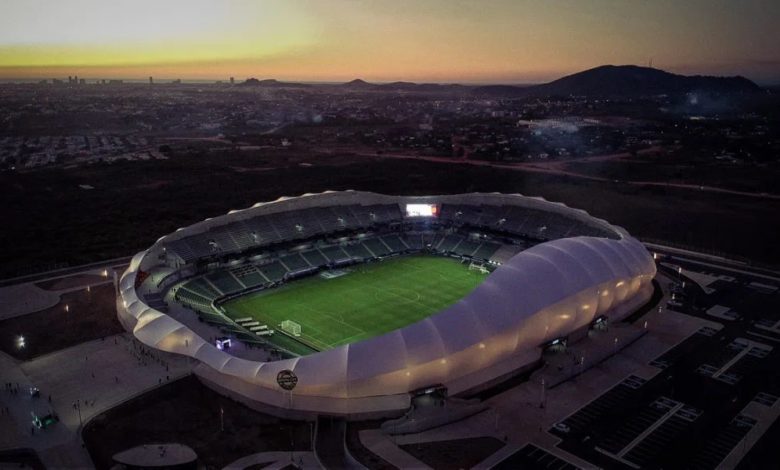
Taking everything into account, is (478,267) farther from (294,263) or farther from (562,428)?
(562,428)

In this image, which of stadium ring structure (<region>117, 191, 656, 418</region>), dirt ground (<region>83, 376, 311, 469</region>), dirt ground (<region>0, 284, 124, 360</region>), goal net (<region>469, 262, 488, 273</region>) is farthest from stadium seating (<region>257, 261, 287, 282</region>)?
dirt ground (<region>83, 376, 311, 469</region>)

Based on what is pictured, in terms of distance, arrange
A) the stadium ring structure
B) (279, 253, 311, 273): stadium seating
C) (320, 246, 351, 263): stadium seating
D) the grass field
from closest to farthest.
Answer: the stadium ring structure < the grass field < (279, 253, 311, 273): stadium seating < (320, 246, 351, 263): stadium seating

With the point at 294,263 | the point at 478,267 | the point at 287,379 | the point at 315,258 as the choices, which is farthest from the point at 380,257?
the point at 287,379

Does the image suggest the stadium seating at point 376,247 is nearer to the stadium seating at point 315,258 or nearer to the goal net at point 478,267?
the stadium seating at point 315,258

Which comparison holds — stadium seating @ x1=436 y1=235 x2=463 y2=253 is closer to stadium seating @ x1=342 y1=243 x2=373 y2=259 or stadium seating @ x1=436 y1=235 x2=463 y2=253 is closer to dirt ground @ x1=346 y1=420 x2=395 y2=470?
stadium seating @ x1=342 y1=243 x2=373 y2=259

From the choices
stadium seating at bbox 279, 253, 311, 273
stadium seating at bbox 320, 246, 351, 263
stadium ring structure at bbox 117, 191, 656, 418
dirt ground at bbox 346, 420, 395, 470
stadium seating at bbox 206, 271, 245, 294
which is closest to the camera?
dirt ground at bbox 346, 420, 395, 470

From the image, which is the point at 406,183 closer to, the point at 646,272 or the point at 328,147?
the point at 328,147

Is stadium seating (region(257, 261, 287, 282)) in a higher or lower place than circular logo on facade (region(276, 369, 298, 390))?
lower
